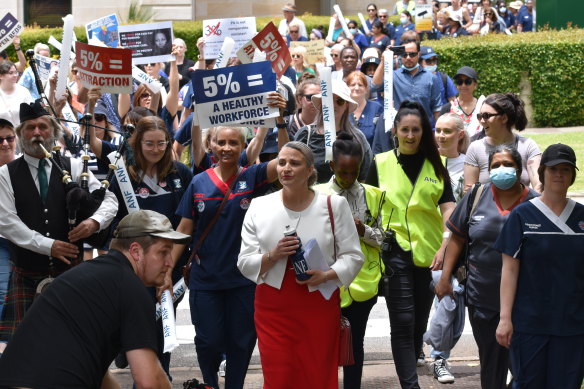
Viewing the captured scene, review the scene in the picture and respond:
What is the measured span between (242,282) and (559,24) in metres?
21.0

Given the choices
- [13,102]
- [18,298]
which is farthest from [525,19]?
[18,298]

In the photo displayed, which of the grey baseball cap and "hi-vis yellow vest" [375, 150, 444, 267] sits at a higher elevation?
the grey baseball cap

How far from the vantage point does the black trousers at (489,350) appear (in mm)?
7070

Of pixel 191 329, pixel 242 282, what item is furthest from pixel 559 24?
pixel 242 282

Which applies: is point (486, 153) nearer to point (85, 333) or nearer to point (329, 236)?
point (329, 236)

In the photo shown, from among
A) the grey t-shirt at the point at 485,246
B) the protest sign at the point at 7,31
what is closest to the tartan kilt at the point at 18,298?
the grey t-shirt at the point at 485,246

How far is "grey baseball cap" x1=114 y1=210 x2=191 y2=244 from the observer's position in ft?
16.8

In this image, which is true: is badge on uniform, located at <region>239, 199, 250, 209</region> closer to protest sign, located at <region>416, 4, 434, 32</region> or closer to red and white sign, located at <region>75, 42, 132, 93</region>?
red and white sign, located at <region>75, 42, 132, 93</region>

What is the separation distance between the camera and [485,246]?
23.1 feet

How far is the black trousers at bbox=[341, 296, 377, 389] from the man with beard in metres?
1.80

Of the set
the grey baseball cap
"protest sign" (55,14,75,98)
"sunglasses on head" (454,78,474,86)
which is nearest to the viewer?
the grey baseball cap

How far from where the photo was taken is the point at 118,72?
9.00 metres

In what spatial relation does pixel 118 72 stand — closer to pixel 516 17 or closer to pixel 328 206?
pixel 328 206

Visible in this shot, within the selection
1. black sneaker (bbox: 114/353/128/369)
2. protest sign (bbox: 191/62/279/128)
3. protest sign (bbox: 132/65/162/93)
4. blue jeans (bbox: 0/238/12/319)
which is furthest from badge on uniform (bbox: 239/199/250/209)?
protest sign (bbox: 132/65/162/93)
